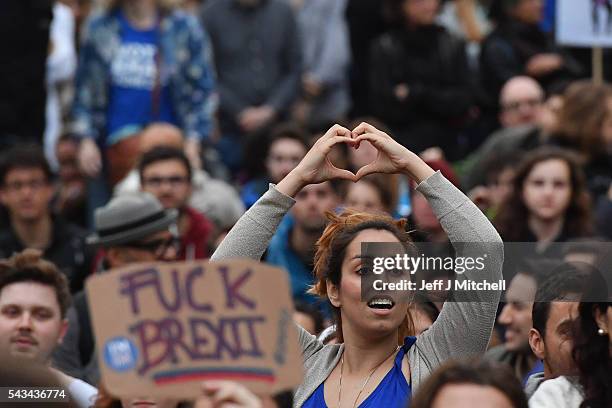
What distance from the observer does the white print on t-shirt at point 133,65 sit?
426 inches

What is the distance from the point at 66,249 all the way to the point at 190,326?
5.35 m

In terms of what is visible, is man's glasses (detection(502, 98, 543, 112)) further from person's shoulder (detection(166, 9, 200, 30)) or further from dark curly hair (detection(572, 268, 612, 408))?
dark curly hair (detection(572, 268, 612, 408))

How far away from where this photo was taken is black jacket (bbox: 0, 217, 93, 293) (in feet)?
Answer: 28.9

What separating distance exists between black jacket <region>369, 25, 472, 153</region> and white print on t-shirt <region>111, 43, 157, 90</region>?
169 cm

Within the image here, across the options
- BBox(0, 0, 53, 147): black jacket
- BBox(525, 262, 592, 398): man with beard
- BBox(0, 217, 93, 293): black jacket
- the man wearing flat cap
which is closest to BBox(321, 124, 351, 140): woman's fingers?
BBox(525, 262, 592, 398): man with beard

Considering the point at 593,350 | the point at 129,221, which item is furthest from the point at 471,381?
the point at 129,221

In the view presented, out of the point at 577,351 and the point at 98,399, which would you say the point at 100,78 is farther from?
the point at 577,351

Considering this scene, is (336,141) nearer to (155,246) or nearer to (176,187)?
(155,246)

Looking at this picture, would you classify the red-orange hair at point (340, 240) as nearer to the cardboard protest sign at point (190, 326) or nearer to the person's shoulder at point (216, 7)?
the cardboard protest sign at point (190, 326)

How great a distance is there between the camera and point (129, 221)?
311 inches

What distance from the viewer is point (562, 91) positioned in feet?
36.8

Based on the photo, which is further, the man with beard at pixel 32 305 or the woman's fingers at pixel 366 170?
the man with beard at pixel 32 305

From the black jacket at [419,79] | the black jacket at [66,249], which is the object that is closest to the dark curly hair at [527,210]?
→ the black jacket at [419,79]

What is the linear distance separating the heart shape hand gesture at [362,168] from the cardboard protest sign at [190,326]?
3.77 ft
